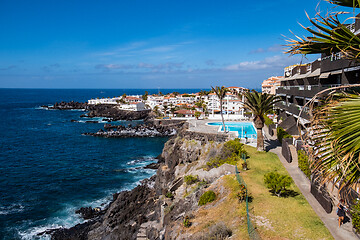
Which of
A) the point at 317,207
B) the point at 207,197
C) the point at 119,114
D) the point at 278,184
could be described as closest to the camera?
the point at 317,207

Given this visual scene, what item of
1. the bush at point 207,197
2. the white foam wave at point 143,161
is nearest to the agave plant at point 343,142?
the bush at point 207,197

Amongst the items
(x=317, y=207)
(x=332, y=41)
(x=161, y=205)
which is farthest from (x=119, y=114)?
(x=332, y=41)

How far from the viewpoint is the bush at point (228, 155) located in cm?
2780

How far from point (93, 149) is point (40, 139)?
22.8m

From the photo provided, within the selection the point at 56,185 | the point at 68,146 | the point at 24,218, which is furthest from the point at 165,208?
the point at 68,146

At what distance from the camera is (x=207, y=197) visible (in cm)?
2036

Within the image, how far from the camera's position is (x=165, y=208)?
82.6 ft

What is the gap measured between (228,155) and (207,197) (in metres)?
9.43

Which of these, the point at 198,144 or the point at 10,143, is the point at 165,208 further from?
the point at 10,143

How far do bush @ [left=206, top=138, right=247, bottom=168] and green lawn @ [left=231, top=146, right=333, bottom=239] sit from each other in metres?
4.97

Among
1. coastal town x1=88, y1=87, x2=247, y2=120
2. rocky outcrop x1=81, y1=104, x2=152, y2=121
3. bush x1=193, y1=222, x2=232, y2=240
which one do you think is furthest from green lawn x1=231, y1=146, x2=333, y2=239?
rocky outcrop x1=81, y1=104, x2=152, y2=121

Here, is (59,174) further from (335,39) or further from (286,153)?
(335,39)

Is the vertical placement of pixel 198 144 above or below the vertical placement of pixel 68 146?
above

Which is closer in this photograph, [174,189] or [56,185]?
[174,189]
